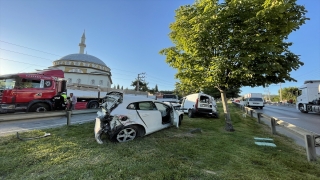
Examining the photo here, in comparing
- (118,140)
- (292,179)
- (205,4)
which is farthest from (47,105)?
(292,179)

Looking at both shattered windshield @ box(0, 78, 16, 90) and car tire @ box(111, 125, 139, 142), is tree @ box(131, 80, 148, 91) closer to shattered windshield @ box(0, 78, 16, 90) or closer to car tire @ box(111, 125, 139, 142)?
shattered windshield @ box(0, 78, 16, 90)

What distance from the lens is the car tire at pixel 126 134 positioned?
511cm

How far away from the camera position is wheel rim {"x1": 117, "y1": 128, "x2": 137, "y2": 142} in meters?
5.16

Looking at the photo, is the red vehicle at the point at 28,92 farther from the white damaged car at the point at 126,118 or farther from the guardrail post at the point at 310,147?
the guardrail post at the point at 310,147

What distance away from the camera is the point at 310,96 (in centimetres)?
1752

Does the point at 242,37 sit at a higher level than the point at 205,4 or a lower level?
lower

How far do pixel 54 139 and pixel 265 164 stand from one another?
6046mm

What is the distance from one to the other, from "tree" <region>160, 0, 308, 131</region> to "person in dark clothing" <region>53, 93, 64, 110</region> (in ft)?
32.0

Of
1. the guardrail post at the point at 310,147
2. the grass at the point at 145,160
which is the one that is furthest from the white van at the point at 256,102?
the guardrail post at the point at 310,147

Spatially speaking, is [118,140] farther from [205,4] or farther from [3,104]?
[3,104]

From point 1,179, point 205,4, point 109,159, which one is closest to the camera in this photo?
point 1,179

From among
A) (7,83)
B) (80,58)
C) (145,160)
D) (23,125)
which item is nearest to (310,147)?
(145,160)

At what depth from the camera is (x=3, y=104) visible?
31.7 feet

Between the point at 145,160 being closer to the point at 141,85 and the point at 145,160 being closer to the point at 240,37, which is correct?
the point at 240,37
